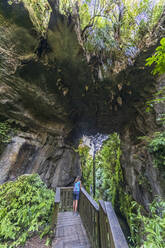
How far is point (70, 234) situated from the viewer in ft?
8.95

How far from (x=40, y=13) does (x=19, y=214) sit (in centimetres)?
630

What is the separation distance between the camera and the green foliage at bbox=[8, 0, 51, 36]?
3430 mm

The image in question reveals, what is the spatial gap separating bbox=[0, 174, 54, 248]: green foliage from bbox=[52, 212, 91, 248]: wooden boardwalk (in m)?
0.40

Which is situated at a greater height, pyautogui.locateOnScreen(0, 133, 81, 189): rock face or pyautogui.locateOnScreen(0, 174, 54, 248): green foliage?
pyautogui.locateOnScreen(0, 133, 81, 189): rock face

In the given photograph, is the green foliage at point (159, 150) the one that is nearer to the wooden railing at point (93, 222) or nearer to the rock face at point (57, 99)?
the rock face at point (57, 99)

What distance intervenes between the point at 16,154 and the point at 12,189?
203cm

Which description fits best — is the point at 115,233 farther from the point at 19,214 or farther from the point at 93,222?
the point at 19,214

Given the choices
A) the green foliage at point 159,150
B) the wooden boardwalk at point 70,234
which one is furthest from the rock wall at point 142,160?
the wooden boardwalk at point 70,234

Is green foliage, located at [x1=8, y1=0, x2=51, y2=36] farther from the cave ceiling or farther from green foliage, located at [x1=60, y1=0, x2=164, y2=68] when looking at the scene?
green foliage, located at [x1=60, y1=0, x2=164, y2=68]

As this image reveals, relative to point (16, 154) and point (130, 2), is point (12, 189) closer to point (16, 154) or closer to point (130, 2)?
point (16, 154)

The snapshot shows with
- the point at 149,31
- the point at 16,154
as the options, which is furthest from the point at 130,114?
the point at 16,154

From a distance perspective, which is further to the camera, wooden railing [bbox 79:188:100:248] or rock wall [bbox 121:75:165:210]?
rock wall [bbox 121:75:165:210]

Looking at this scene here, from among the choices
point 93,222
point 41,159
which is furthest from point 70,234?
point 41,159

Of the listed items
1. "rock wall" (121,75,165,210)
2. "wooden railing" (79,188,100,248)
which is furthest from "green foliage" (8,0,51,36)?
"wooden railing" (79,188,100,248)
